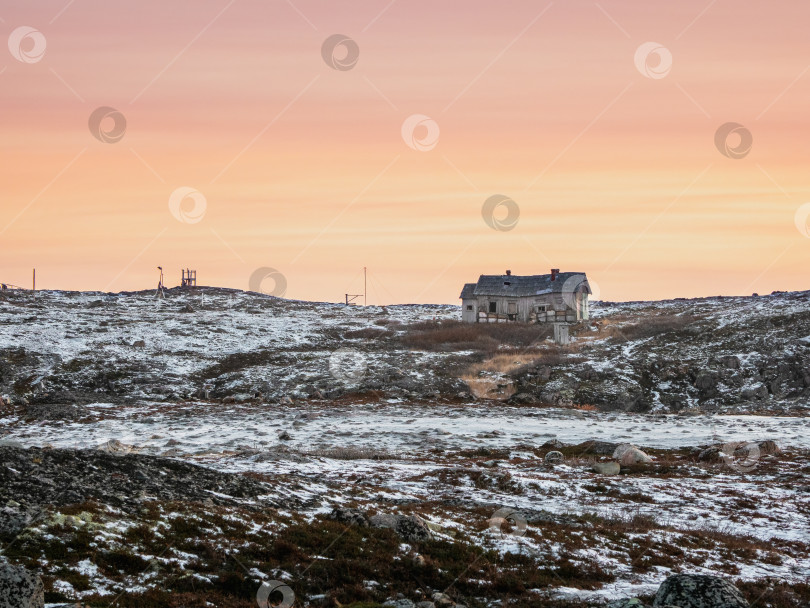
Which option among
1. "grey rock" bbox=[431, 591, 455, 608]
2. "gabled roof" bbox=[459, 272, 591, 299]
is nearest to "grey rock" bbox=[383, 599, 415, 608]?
"grey rock" bbox=[431, 591, 455, 608]

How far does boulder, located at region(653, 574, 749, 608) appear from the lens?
11.2m

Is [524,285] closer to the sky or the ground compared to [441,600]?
closer to the sky

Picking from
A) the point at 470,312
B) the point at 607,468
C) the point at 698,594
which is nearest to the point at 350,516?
the point at 698,594

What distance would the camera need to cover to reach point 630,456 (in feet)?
86.5

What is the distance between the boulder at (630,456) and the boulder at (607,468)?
61.2 inches

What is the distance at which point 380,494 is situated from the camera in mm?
19891

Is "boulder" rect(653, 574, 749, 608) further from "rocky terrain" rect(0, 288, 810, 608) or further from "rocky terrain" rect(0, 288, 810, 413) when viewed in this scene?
"rocky terrain" rect(0, 288, 810, 413)

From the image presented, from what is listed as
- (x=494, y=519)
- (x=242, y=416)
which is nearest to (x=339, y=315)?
(x=242, y=416)

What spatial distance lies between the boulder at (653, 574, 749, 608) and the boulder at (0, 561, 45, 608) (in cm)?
863

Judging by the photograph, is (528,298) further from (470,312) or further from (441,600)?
(441,600)

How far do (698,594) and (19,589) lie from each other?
9.34 meters

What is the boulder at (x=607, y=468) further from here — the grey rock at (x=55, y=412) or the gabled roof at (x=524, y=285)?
the gabled roof at (x=524, y=285)

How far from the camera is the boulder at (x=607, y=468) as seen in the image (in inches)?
961

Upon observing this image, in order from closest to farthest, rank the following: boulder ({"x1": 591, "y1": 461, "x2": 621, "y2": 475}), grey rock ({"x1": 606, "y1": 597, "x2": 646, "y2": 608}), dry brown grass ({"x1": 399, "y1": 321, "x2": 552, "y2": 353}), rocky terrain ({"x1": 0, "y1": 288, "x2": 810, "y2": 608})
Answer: grey rock ({"x1": 606, "y1": 597, "x2": 646, "y2": 608})
rocky terrain ({"x1": 0, "y1": 288, "x2": 810, "y2": 608})
boulder ({"x1": 591, "y1": 461, "x2": 621, "y2": 475})
dry brown grass ({"x1": 399, "y1": 321, "x2": 552, "y2": 353})
